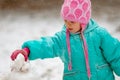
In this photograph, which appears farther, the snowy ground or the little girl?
the snowy ground

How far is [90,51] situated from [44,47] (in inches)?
6.4

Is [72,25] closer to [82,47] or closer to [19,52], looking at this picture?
[82,47]

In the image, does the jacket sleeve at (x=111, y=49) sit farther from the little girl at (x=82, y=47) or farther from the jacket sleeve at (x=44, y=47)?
the jacket sleeve at (x=44, y=47)

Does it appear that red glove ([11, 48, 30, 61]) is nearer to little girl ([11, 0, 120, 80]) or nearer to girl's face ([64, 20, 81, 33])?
little girl ([11, 0, 120, 80])

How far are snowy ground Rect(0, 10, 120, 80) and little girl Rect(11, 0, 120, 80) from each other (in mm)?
602

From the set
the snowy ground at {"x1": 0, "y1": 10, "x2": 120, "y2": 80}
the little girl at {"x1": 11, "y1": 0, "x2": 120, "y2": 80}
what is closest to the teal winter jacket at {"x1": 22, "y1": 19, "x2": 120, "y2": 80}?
the little girl at {"x1": 11, "y1": 0, "x2": 120, "y2": 80}

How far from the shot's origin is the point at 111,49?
49.8 inches

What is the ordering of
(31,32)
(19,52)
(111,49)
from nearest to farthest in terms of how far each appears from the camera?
(19,52) < (111,49) < (31,32)

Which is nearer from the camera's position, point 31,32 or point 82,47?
point 82,47

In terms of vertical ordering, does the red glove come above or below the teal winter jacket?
below

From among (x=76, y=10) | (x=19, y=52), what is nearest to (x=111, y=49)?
(x=76, y=10)

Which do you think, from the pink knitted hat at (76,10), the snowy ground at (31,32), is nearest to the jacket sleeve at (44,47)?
the pink knitted hat at (76,10)

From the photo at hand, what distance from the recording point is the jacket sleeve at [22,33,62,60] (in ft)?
4.01

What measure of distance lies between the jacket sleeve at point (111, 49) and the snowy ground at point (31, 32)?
0.63m
